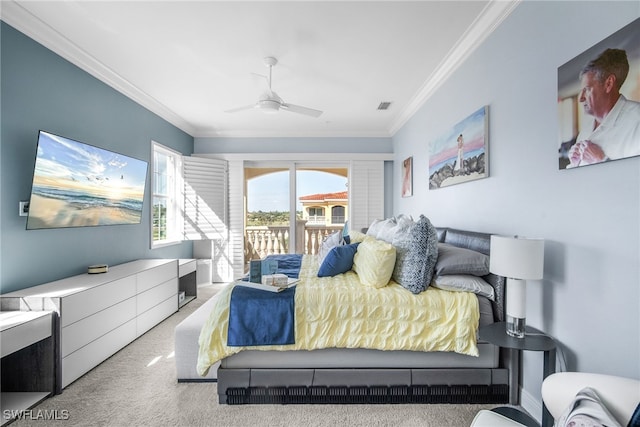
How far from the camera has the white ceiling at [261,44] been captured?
6.78 ft

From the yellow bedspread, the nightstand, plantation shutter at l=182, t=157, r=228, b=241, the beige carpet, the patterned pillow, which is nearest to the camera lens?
the nightstand

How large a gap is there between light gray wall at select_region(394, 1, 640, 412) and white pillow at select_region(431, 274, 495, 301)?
221mm

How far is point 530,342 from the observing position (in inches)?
60.2

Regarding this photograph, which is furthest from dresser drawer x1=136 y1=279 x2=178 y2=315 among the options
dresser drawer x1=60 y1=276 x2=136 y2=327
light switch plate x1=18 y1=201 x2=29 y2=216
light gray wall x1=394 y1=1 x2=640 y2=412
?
light gray wall x1=394 y1=1 x2=640 y2=412

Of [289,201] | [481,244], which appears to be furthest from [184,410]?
[289,201]

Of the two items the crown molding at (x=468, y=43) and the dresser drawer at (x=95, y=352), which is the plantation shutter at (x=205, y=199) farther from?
the crown molding at (x=468, y=43)

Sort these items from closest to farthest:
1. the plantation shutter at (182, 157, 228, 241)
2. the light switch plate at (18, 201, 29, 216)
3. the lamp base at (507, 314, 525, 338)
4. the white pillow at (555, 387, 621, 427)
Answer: the white pillow at (555, 387, 621, 427) → the lamp base at (507, 314, 525, 338) → the light switch plate at (18, 201, 29, 216) → the plantation shutter at (182, 157, 228, 241)

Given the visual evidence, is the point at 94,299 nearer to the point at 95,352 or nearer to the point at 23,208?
the point at 95,352

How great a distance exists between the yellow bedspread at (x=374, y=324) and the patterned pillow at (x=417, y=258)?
0.10 metres

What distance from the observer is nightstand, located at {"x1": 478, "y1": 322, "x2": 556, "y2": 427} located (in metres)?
1.46

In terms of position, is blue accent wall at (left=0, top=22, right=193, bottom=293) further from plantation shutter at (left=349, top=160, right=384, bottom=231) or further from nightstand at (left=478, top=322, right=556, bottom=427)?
plantation shutter at (left=349, top=160, right=384, bottom=231)

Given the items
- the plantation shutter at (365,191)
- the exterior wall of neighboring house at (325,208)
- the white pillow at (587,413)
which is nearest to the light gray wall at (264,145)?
the plantation shutter at (365,191)

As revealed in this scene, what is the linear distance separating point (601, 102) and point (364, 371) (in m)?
1.87

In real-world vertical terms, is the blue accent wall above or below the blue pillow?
above
